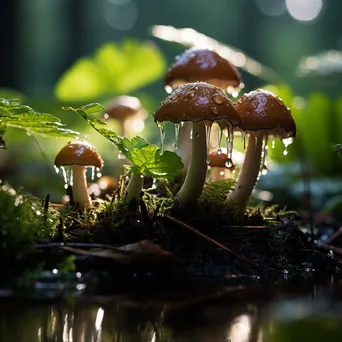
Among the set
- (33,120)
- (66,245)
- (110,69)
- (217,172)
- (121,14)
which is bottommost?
(66,245)

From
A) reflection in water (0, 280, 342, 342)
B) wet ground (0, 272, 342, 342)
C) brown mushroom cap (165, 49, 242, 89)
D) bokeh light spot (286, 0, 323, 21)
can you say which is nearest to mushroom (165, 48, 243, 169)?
brown mushroom cap (165, 49, 242, 89)

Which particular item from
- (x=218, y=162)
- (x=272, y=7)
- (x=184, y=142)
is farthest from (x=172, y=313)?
(x=272, y=7)

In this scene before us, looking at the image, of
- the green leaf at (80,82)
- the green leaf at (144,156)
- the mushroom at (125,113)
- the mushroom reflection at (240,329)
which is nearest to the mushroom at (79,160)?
the green leaf at (144,156)

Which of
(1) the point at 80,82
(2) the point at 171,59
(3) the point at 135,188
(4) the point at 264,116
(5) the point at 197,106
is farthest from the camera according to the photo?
(2) the point at 171,59

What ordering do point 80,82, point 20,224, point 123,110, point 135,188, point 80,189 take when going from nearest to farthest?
point 20,224 < point 135,188 < point 80,189 < point 123,110 < point 80,82

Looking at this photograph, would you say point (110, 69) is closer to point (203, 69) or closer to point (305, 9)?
point (203, 69)

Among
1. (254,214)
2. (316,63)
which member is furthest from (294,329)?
(316,63)

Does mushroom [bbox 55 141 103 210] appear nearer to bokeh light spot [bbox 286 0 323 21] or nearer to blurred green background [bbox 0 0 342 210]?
blurred green background [bbox 0 0 342 210]

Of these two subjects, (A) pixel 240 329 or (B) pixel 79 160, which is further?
(B) pixel 79 160
